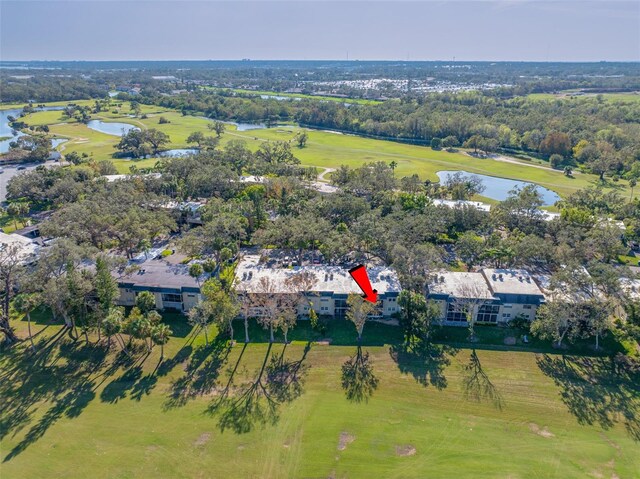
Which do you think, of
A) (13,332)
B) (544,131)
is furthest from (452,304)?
(544,131)

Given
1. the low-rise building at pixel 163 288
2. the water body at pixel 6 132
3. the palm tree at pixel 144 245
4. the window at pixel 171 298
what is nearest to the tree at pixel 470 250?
the low-rise building at pixel 163 288

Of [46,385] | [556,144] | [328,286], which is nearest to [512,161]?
[556,144]

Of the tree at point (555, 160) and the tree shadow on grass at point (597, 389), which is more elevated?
the tree at point (555, 160)

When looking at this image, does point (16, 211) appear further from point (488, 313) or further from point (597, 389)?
point (597, 389)

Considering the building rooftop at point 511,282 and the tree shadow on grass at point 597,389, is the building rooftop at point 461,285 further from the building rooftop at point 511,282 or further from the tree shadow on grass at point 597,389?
the tree shadow on grass at point 597,389

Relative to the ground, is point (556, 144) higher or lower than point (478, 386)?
higher

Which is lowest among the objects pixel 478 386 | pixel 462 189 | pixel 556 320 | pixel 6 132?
pixel 478 386

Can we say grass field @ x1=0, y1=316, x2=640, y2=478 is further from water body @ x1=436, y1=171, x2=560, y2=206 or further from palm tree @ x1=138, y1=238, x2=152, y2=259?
water body @ x1=436, y1=171, x2=560, y2=206
